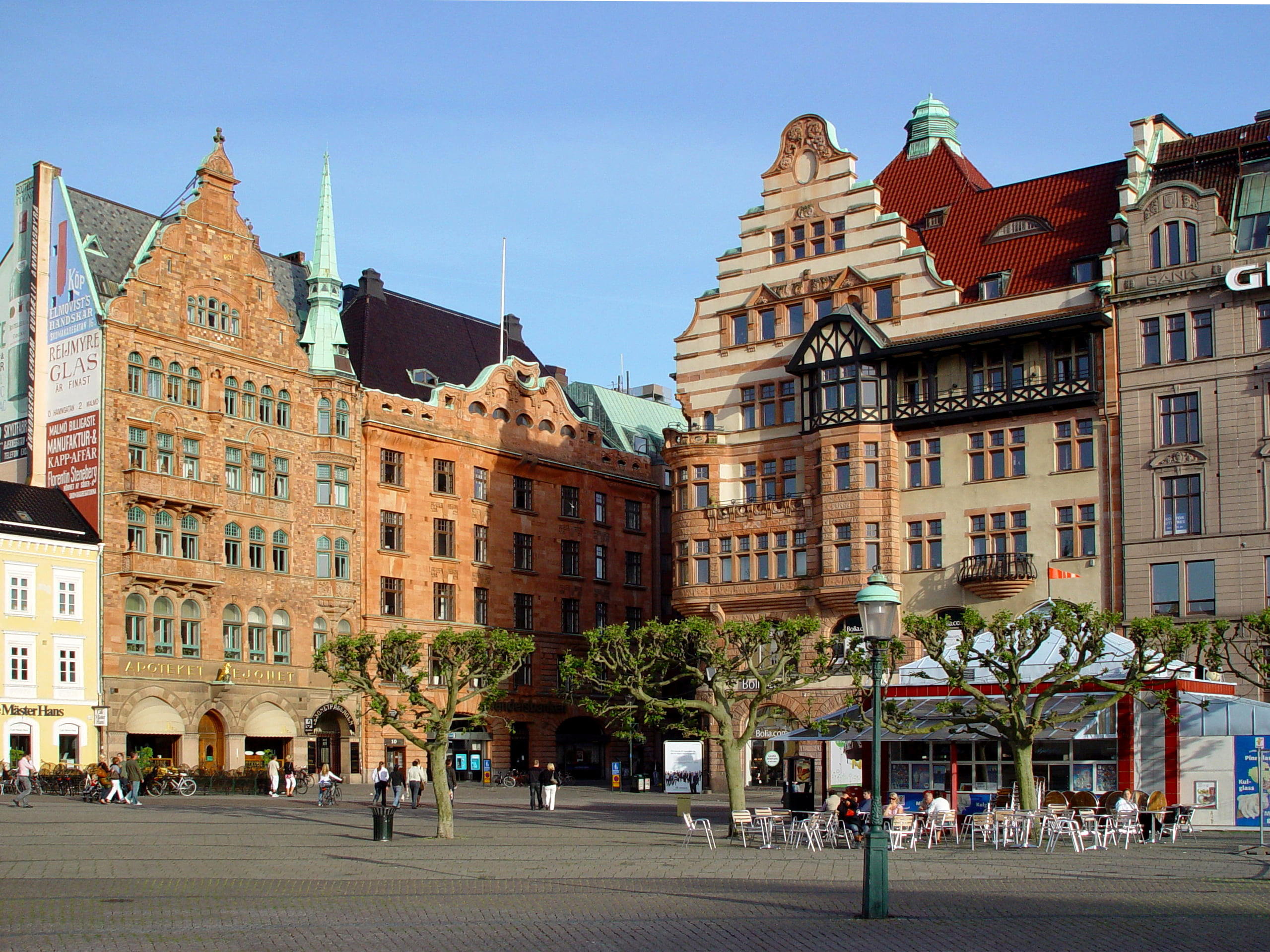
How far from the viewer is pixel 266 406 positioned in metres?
65.4

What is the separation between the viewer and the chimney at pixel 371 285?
7512 centimetres

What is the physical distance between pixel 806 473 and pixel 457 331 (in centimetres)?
2411

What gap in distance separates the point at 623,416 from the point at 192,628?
31469mm

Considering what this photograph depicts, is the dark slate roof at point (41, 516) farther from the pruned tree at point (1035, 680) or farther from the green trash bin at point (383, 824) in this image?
the pruned tree at point (1035, 680)

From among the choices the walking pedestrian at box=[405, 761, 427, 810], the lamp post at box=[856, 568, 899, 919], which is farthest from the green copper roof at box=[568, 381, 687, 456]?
the lamp post at box=[856, 568, 899, 919]

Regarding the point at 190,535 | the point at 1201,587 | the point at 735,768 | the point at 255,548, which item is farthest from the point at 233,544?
the point at 1201,587

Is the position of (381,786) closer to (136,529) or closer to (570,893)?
(570,893)

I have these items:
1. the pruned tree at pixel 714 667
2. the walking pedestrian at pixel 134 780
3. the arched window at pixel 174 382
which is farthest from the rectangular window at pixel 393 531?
the pruned tree at pixel 714 667

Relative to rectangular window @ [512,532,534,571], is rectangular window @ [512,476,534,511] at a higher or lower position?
higher

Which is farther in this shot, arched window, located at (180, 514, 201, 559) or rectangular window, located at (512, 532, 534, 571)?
rectangular window, located at (512, 532, 534, 571)

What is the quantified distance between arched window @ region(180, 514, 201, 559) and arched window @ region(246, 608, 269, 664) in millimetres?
3581

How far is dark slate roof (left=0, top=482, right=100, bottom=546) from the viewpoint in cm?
5734

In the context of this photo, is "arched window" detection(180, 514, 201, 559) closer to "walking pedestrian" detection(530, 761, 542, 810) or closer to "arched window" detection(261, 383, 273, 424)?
"arched window" detection(261, 383, 273, 424)

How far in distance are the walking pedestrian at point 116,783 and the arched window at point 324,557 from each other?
A: 59.2 ft
